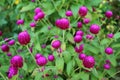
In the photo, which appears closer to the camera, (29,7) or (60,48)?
(60,48)

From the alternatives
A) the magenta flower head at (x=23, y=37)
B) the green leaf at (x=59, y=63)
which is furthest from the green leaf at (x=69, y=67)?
the magenta flower head at (x=23, y=37)

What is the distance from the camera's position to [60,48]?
2.02 m

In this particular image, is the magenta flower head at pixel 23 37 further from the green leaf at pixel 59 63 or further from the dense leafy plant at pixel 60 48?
the green leaf at pixel 59 63

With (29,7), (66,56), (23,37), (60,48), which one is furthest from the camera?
(29,7)

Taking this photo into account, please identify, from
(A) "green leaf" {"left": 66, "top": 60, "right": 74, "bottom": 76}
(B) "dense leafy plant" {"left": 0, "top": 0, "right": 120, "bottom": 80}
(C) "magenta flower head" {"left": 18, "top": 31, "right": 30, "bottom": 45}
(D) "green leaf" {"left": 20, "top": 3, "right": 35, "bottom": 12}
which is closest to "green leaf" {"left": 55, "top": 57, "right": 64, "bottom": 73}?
(B) "dense leafy plant" {"left": 0, "top": 0, "right": 120, "bottom": 80}

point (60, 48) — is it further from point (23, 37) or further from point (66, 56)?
point (23, 37)

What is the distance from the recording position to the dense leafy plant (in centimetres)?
189

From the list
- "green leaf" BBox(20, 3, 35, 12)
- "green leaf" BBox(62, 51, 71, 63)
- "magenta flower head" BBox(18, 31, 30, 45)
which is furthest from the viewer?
"green leaf" BBox(20, 3, 35, 12)

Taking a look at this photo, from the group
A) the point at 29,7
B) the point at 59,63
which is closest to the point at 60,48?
the point at 59,63

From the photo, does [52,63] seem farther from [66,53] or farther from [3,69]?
→ [3,69]

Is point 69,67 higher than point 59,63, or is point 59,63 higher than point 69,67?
point 59,63

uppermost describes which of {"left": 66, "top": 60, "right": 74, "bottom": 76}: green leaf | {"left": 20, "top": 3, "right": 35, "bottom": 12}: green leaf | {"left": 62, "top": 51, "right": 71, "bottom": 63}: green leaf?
{"left": 20, "top": 3, "right": 35, "bottom": 12}: green leaf

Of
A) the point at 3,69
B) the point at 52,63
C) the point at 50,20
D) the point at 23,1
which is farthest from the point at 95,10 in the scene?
the point at 3,69

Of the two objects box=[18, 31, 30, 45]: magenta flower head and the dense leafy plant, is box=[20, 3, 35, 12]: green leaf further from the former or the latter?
box=[18, 31, 30, 45]: magenta flower head
